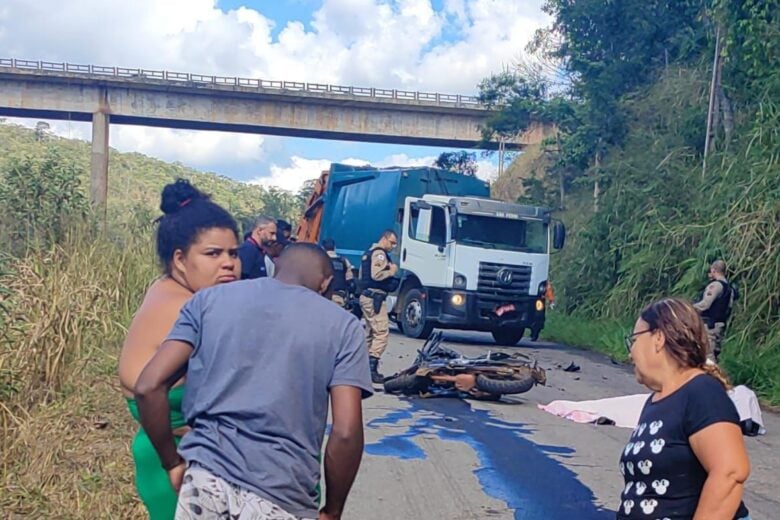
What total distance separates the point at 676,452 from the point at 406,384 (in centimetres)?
794

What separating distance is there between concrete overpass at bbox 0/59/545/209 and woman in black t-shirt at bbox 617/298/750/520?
105 ft

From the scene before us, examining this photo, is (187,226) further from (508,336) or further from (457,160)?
(457,160)

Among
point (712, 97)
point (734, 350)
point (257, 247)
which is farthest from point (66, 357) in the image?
point (712, 97)

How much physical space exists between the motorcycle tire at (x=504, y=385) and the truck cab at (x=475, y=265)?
6.91m

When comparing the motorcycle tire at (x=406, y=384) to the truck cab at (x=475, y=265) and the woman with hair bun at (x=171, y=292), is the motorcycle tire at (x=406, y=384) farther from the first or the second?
the woman with hair bun at (x=171, y=292)

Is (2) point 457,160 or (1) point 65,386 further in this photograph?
(2) point 457,160

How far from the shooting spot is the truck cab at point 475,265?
17.7 metres

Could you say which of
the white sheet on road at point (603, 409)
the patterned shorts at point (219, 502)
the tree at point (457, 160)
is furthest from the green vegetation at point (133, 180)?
the tree at point (457, 160)

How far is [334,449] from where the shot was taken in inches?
117

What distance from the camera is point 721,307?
12328 mm

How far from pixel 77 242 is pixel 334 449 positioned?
7275mm

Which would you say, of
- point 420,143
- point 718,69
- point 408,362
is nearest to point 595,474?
point 408,362

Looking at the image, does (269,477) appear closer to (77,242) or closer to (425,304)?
(77,242)

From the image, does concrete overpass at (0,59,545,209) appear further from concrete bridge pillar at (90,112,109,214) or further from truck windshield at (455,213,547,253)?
truck windshield at (455,213,547,253)
